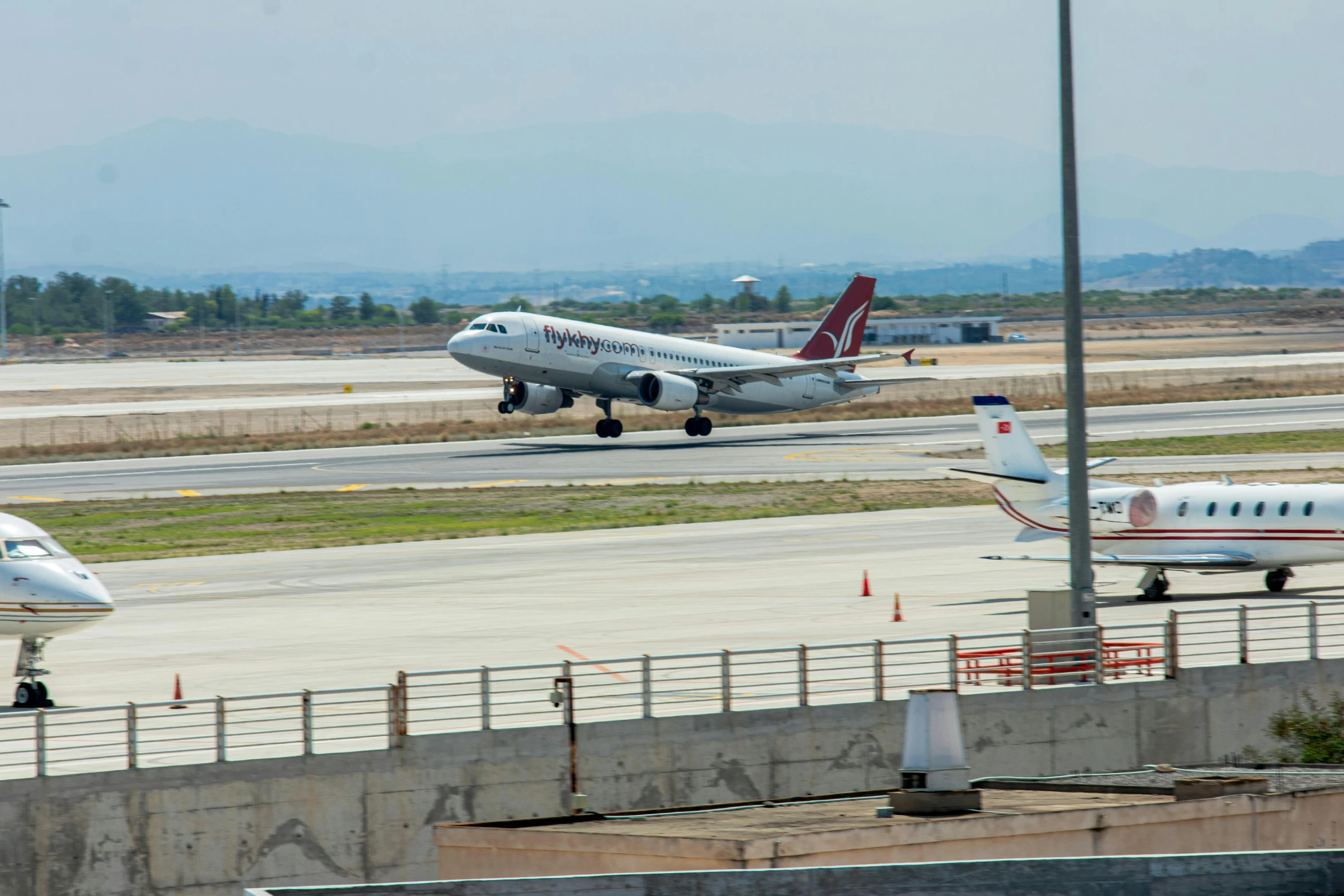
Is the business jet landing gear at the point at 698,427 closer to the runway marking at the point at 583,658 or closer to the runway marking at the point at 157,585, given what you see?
the runway marking at the point at 157,585

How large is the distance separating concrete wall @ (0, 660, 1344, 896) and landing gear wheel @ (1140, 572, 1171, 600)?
25.2ft

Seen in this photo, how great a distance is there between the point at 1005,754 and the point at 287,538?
27.7 meters

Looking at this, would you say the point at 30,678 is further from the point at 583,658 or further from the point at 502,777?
the point at 583,658

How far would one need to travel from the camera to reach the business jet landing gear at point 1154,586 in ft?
113

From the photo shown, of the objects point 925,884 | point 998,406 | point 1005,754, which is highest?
point 998,406

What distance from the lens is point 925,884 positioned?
41.2 ft

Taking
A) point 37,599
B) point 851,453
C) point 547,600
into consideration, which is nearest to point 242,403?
point 851,453

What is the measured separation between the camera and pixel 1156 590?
34.5 meters

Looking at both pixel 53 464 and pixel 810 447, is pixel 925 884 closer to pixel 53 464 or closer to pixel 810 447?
pixel 810 447

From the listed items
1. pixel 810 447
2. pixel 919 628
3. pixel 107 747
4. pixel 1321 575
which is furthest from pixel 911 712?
pixel 810 447

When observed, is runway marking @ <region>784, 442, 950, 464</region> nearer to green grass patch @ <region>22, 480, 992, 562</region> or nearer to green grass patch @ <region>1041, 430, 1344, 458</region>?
green grass patch @ <region>1041, 430, 1344, 458</region>

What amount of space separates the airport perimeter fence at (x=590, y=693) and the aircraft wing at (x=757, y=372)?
48.6 meters

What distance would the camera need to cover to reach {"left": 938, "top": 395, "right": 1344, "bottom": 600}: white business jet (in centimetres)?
3328

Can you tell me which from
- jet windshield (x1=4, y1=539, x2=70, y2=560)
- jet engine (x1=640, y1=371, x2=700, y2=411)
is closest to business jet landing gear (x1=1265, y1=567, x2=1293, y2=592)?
jet windshield (x1=4, y1=539, x2=70, y2=560)
